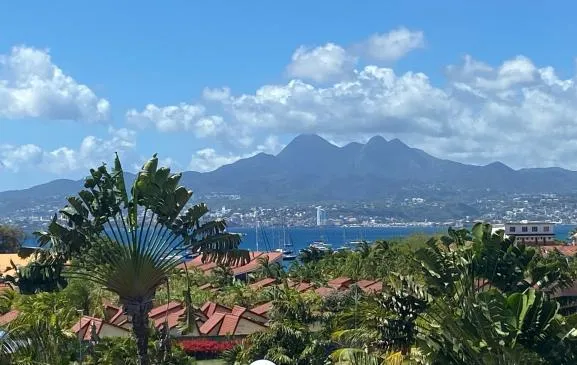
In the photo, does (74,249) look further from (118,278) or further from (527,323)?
(527,323)

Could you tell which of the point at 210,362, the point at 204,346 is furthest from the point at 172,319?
the point at 210,362

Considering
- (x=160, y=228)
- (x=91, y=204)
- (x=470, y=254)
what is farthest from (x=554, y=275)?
(x=91, y=204)

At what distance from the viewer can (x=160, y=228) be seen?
2356cm

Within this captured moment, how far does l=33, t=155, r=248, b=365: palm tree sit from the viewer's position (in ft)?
71.6

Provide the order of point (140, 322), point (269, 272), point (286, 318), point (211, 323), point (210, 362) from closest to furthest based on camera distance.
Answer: point (140, 322)
point (286, 318)
point (210, 362)
point (211, 323)
point (269, 272)

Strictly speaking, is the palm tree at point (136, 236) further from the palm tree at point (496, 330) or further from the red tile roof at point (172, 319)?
the red tile roof at point (172, 319)

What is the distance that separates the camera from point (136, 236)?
2167 centimetres

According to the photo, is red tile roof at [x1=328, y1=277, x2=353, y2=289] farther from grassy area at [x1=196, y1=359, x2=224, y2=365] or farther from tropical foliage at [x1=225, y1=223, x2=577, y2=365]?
tropical foliage at [x1=225, y1=223, x2=577, y2=365]

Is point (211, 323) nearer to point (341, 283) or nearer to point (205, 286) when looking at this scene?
point (341, 283)

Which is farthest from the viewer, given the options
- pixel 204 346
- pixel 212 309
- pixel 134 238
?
pixel 212 309

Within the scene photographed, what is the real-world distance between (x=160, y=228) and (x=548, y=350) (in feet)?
36.6

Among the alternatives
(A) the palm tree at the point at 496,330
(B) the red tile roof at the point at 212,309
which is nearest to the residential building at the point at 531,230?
(B) the red tile roof at the point at 212,309

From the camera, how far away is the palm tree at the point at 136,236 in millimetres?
21812

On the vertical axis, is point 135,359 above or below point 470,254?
below
